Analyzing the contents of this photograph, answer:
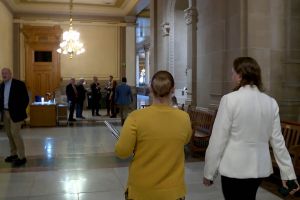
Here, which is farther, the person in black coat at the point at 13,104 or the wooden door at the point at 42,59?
the wooden door at the point at 42,59

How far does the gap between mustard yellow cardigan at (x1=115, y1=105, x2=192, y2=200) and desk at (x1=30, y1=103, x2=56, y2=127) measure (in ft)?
35.8

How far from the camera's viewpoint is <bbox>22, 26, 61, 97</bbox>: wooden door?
1952cm

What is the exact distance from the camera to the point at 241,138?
261 centimetres

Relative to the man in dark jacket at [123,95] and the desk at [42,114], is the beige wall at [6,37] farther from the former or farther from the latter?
the man in dark jacket at [123,95]

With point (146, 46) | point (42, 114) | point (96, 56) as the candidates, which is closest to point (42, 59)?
point (96, 56)

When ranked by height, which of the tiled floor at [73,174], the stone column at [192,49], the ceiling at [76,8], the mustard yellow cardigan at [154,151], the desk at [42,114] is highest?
the ceiling at [76,8]

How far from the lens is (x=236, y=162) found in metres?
2.60

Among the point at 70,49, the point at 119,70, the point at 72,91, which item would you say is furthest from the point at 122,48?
the point at 72,91

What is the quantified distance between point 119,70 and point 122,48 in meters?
1.13

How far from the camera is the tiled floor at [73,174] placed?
16.3ft

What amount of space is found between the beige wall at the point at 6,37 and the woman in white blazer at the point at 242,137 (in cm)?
1410

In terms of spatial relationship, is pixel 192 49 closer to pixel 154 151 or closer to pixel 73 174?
pixel 73 174

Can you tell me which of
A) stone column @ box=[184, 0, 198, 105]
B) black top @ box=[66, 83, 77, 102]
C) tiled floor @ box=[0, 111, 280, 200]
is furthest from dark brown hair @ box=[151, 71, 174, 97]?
black top @ box=[66, 83, 77, 102]

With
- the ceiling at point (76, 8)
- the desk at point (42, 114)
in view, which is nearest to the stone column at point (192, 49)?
the desk at point (42, 114)
